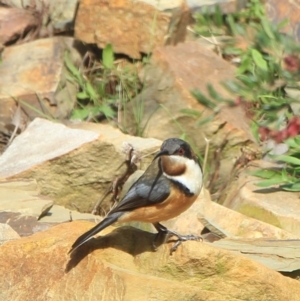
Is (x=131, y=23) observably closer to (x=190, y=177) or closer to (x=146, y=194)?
(x=190, y=177)

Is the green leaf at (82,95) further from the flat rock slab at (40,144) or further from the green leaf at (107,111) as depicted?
the flat rock slab at (40,144)

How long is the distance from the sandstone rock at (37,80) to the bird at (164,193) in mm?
3147

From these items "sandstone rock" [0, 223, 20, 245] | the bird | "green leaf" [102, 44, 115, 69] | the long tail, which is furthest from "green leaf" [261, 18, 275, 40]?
"green leaf" [102, 44, 115, 69]

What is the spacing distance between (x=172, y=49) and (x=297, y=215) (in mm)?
2840

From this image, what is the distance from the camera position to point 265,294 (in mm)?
5234

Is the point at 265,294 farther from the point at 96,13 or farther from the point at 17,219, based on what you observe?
the point at 96,13

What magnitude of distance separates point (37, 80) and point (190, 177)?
3.67 m

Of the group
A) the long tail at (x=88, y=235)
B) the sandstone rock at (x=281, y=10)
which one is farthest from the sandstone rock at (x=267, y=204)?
the sandstone rock at (x=281, y=10)

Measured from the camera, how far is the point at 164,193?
5.50 m

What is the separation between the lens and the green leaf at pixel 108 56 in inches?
360

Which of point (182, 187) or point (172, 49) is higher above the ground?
point (182, 187)

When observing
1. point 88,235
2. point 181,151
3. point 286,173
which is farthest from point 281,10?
point 88,235

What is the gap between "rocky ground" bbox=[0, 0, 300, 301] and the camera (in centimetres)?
527

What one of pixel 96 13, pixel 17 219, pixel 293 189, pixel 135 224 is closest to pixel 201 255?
pixel 135 224
